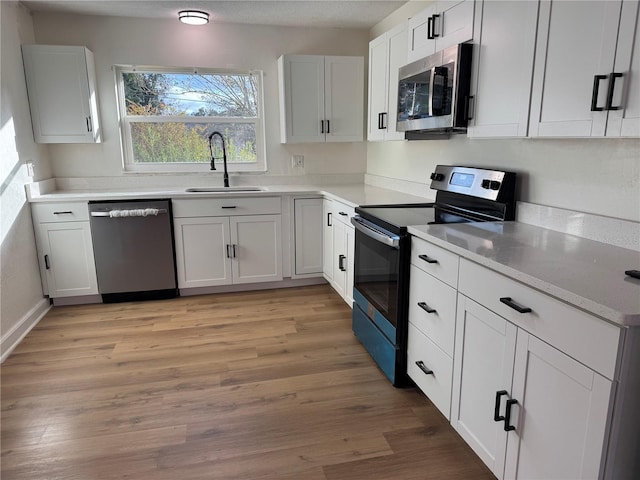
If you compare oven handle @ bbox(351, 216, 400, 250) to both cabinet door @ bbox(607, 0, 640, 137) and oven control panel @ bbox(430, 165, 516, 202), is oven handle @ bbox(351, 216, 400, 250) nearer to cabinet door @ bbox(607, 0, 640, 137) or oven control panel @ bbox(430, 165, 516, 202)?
oven control panel @ bbox(430, 165, 516, 202)

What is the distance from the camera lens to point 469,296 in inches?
64.8

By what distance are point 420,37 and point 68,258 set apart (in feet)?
10.0

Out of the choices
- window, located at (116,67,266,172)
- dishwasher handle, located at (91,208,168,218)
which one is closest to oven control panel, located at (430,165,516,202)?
window, located at (116,67,266,172)

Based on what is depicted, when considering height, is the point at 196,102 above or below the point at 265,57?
below

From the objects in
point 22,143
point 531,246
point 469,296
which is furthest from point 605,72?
point 22,143

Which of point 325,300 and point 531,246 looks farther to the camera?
point 325,300

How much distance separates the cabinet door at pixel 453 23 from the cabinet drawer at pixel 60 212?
2.83m

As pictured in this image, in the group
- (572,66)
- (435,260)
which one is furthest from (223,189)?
(572,66)

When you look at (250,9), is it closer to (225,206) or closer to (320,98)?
(320,98)

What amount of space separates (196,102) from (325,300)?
217cm

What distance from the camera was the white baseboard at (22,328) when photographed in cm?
274

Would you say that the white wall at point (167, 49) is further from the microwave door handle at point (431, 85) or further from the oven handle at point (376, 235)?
the microwave door handle at point (431, 85)

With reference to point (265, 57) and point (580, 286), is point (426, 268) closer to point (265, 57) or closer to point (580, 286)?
point (580, 286)

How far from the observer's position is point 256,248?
12.3ft
